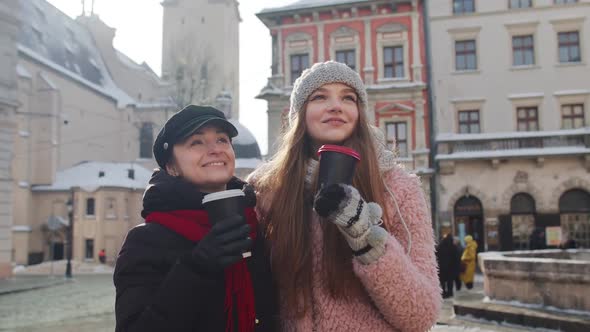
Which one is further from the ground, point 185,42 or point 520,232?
point 185,42

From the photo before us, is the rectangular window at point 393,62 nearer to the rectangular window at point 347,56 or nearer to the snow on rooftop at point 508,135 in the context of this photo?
the rectangular window at point 347,56

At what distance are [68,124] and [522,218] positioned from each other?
3565 centimetres

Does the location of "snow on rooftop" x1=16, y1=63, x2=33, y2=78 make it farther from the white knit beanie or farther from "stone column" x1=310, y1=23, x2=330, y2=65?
the white knit beanie

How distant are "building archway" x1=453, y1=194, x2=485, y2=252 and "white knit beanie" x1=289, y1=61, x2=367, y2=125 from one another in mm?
24473

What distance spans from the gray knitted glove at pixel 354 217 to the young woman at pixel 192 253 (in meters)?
0.34

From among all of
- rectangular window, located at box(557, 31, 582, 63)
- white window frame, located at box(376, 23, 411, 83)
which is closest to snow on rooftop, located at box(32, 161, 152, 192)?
white window frame, located at box(376, 23, 411, 83)

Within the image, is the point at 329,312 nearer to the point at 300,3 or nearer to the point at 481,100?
the point at 481,100

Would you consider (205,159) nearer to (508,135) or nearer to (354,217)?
(354,217)

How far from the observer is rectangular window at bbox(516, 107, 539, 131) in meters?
26.2

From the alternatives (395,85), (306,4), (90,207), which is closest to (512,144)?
(395,85)

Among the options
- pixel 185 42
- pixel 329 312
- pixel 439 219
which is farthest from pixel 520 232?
pixel 185 42

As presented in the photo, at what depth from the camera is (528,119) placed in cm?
2628

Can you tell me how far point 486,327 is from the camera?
866cm

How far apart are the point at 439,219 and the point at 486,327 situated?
17695mm
